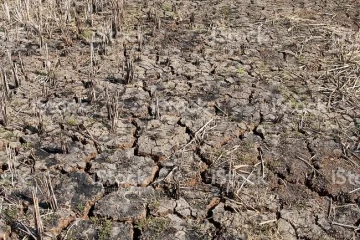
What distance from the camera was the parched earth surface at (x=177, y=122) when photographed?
3.03 metres

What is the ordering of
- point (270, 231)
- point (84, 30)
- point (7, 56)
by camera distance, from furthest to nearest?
1. point (84, 30)
2. point (7, 56)
3. point (270, 231)

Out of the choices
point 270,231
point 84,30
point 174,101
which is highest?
point 84,30

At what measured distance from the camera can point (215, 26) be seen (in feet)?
17.7

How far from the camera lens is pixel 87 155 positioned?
3.48 m

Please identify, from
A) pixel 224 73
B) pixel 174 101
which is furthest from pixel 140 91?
pixel 224 73

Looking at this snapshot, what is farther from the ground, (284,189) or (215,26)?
(215,26)

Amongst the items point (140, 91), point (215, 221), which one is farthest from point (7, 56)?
point (215, 221)

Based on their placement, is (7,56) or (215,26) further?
(215,26)

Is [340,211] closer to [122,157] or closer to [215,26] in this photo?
[122,157]

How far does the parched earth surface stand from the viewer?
9.94 feet

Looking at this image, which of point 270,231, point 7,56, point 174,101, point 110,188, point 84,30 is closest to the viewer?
point 270,231

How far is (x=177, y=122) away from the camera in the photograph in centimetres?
388

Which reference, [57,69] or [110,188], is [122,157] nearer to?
[110,188]

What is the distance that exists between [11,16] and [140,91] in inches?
85.9
